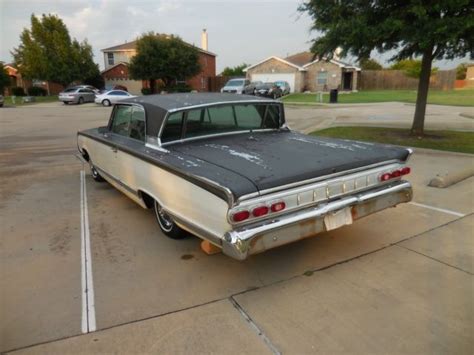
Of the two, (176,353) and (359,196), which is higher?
(359,196)

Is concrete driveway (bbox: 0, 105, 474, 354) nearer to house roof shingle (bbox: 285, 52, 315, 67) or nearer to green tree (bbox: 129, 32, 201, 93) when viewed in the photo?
green tree (bbox: 129, 32, 201, 93)

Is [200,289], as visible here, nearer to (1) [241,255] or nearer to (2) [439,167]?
(1) [241,255]

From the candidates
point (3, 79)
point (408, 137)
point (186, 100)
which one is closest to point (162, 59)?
point (3, 79)

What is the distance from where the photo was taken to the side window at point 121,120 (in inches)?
184

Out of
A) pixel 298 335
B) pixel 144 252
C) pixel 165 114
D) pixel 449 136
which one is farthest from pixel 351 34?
pixel 298 335

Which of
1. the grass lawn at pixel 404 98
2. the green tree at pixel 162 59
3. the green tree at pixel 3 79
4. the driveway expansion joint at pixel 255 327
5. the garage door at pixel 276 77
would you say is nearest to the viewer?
the driveway expansion joint at pixel 255 327

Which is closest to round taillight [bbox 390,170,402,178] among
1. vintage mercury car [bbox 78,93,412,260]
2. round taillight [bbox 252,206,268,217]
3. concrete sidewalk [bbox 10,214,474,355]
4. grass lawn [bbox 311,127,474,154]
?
vintage mercury car [bbox 78,93,412,260]

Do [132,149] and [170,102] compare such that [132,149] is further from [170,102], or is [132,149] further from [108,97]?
[108,97]

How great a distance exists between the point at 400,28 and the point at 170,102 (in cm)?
611

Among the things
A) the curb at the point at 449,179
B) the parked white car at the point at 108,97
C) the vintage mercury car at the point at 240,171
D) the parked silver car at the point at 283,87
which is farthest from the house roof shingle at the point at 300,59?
the vintage mercury car at the point at 240,171

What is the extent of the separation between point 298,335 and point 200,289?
962 millimetres

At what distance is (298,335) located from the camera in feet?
8.23

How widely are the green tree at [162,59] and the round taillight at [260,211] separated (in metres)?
35.0

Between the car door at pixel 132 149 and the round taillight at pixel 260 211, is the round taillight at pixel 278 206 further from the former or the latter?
the car door at pixel 132 149
